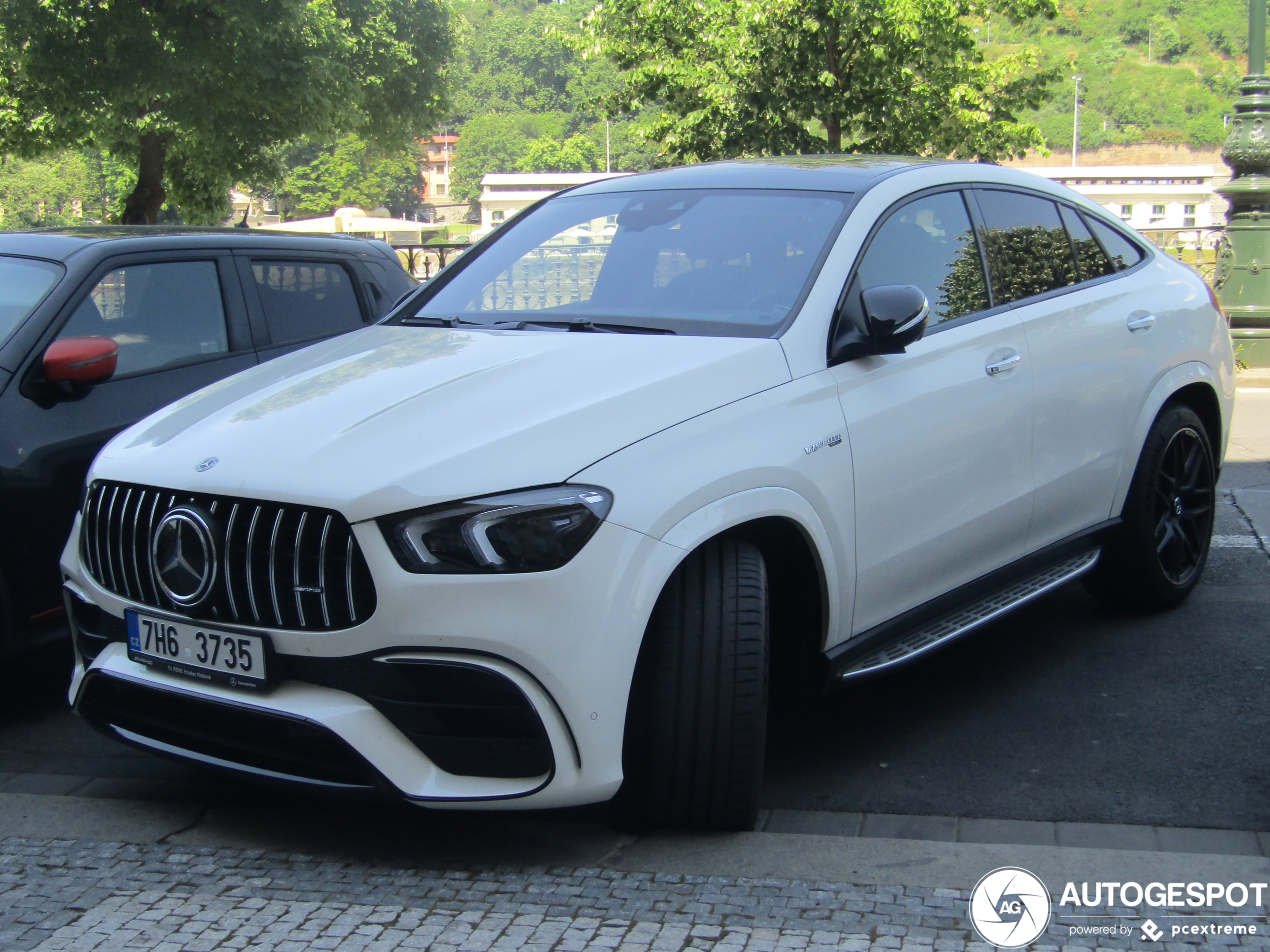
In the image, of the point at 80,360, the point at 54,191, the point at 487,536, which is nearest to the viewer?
the point at 487,536

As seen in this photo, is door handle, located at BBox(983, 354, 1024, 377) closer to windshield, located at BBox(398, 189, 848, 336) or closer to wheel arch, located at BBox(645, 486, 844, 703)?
windshield, located at BBox(398, 189, 848, 336)

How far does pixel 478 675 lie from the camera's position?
9.24 feet

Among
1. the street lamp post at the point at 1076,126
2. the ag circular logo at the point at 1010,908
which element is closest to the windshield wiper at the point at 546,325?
the ag circular logo at the point at 1010,908

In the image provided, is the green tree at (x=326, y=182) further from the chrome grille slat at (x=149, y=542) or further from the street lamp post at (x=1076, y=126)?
the chrome grille slat at (x=149, y=542)

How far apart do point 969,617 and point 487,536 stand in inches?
70.8

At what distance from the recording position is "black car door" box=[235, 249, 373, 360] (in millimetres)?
5270

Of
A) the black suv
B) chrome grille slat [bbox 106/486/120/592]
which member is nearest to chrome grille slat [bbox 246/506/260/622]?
chrome grille slat [bbox 106/486/120/592]

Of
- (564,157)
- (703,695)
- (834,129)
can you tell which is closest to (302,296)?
(703,695)

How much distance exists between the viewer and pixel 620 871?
3094 millimetres

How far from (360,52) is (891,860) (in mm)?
28352

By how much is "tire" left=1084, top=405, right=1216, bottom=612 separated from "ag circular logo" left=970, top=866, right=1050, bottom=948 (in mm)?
2113

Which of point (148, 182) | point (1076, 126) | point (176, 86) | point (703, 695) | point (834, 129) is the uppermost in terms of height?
point (1076, 126)

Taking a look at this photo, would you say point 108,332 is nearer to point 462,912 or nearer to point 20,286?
point 20,286

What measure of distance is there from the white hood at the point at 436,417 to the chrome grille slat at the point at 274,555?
0.18ft
